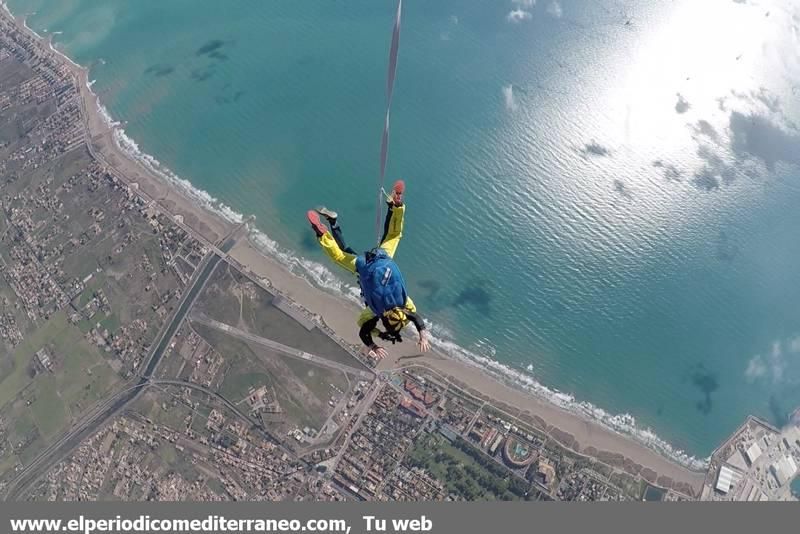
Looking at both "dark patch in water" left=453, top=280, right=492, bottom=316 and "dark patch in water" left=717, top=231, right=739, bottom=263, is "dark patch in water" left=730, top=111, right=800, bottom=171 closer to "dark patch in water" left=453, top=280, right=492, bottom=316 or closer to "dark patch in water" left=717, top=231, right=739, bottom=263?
"dark patch in water" left=717, top=231, right=739, bottom=263

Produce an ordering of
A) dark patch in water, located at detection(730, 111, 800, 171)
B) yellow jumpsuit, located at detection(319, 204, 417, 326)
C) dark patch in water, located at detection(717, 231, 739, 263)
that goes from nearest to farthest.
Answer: yellow jumpsuit, located at detection(319, 204, 417, 326)
dark patch in water, located at detection(717, 231, 739, 263)
dark patch in water, located at detection(730, 111, 800, 171)

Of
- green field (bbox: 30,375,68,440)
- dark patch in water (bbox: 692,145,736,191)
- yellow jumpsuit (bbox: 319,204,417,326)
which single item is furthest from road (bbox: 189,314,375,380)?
dark patch in water (bbox: 692,145,736,191)

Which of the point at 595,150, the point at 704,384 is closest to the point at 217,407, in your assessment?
the point at 704,384

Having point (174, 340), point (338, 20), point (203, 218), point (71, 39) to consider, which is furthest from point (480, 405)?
point (71, 39)

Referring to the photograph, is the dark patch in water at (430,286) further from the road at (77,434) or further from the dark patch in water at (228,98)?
the dark patch in water at (228,98)

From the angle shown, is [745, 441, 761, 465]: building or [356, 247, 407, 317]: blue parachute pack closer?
[356, 247, 407, 317]: blue parachute pack

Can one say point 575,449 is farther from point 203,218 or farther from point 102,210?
point 102,210
